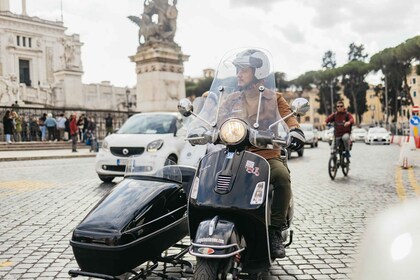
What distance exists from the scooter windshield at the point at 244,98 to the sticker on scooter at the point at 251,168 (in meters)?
0.30

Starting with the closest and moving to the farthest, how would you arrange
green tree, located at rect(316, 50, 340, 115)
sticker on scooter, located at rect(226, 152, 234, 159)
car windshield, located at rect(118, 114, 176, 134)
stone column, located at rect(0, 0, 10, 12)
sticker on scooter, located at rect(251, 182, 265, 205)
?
Result: sticker on scooter, located at rect(251, 182, 265, 205) → sticker on scooter, located at rect(226, 152, 234, 159) → car windshield, located at rect(118, 114, 176, 134) → stone column, located at rect(0, 0, 10, 12) → green tree, located at rect(316, 50, 340, 115)

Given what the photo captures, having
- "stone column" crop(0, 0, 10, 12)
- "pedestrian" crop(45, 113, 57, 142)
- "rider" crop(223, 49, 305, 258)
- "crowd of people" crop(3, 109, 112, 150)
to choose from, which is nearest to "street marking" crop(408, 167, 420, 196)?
"rider" crop(223, 49, 305, 258)

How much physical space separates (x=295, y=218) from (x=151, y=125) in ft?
18.0

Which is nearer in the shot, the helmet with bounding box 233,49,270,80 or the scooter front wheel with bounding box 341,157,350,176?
the helmet with bounding box 233,49,270,80

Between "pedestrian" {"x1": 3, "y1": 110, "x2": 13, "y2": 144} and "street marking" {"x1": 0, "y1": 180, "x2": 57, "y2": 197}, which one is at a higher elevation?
"pedestrian" {"x1": 3, "y1": 110, "x2": 13, "y2": 144}

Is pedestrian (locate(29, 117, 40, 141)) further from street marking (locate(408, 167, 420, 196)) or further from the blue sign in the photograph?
street marking (locate(408, 167, 420, 196))

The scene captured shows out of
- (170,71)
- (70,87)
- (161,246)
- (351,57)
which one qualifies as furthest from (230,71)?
(351,57)

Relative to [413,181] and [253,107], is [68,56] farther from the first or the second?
[253,107]

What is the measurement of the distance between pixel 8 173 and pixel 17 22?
64.2 metres

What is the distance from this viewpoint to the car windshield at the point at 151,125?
1115 centimetres

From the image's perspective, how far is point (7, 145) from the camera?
23.9 m

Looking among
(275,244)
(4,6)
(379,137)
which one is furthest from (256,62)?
(4,6)

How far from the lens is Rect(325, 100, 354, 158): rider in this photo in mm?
11305

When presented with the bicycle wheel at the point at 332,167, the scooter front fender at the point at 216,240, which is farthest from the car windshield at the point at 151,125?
the scooter front fender at the point at 216,240
